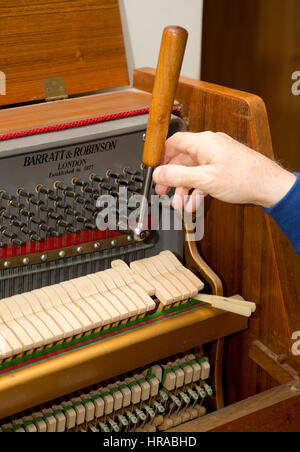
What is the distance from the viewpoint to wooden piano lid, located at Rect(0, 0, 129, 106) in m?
1.46

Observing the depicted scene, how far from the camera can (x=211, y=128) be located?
1.47 metres

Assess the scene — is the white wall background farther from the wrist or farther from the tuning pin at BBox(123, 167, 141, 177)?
the wrist

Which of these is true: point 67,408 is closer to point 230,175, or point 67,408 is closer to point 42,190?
point 42,190

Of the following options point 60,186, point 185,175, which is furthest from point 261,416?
→ point 60,186

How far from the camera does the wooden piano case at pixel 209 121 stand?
1.34 metres

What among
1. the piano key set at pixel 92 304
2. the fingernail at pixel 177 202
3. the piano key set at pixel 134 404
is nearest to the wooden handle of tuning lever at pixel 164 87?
the fingernail at pixel 177 202

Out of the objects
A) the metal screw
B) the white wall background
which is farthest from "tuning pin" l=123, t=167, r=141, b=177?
the metal screw

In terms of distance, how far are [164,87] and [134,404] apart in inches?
31.0

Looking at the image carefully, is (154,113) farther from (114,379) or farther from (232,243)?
(114,379)

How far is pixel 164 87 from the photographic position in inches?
45.3

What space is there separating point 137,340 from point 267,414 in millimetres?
334

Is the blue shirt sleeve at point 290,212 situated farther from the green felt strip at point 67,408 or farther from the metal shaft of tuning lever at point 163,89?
the green felt strip at point 67,408

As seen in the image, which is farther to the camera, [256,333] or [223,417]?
[256,333]
